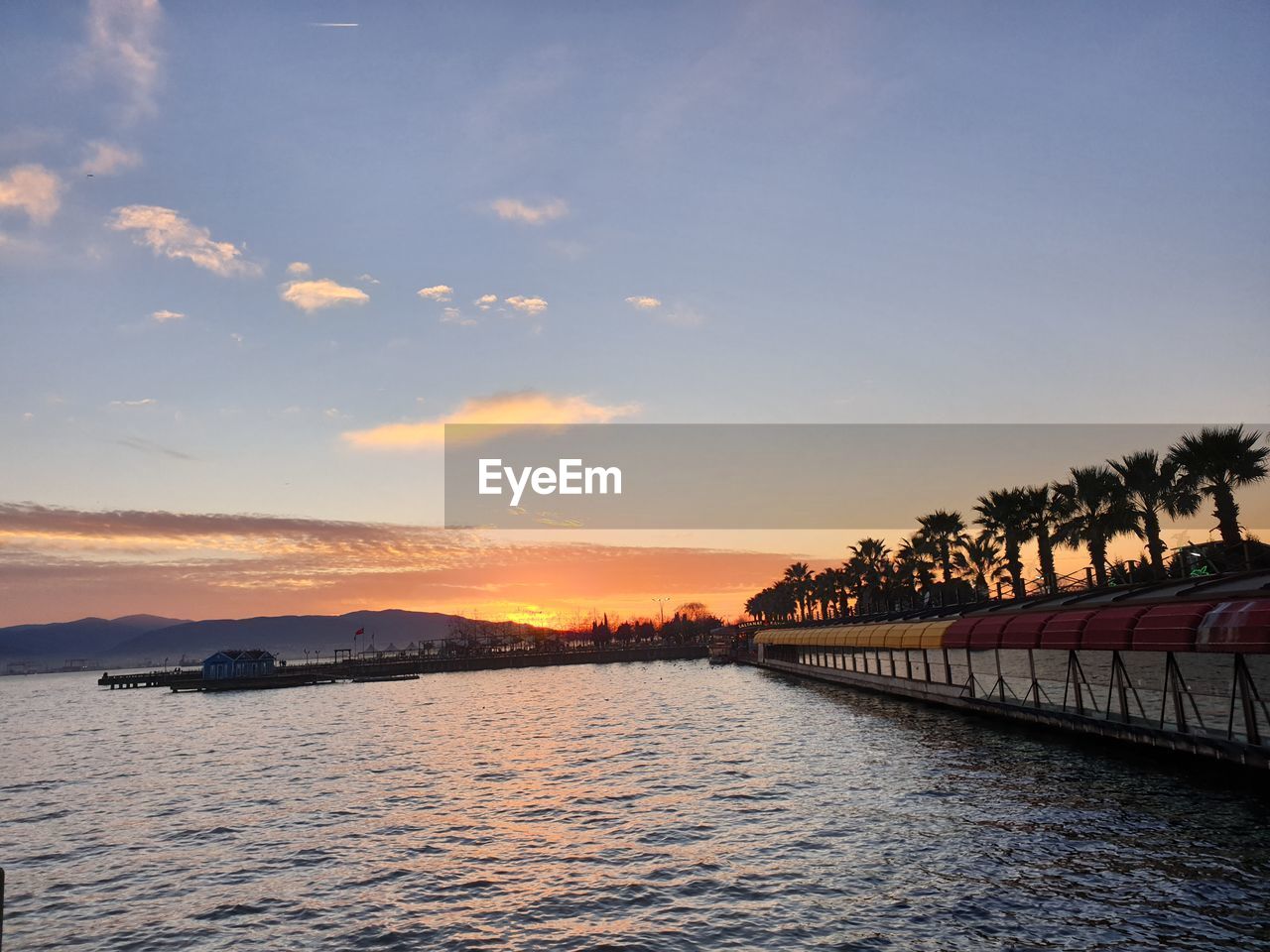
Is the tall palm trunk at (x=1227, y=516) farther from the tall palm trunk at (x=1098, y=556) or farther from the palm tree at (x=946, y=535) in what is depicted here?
the palm tree at (x=946, y=535)

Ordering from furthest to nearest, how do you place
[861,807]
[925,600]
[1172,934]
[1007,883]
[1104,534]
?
[925,600] → [1104,534] → [861,807] → [1007,883] → [1172,934]

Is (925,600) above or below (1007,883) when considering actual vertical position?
above

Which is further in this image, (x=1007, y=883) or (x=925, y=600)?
(x=925, y=600)

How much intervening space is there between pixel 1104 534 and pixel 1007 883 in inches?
2241

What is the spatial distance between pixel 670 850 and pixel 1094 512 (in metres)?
57.8

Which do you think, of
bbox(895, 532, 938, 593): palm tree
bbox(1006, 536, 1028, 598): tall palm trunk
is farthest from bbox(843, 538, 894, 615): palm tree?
bbox(1006, 536, 1028, 598): tall palm trunk

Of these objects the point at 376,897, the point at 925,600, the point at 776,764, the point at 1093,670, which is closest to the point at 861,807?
the point at 776,764

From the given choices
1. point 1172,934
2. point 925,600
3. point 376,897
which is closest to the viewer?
point 1172,934

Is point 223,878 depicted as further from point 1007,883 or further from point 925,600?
point 925,600

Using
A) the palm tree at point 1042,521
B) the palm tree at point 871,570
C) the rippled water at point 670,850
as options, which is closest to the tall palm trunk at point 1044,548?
the palm tree at point 1042,521

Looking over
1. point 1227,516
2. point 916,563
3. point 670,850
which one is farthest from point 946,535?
point 670,850

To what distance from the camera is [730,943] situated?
20672 millimetres

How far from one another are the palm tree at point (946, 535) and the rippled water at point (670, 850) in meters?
52.3

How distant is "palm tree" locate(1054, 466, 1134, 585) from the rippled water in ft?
80.2
